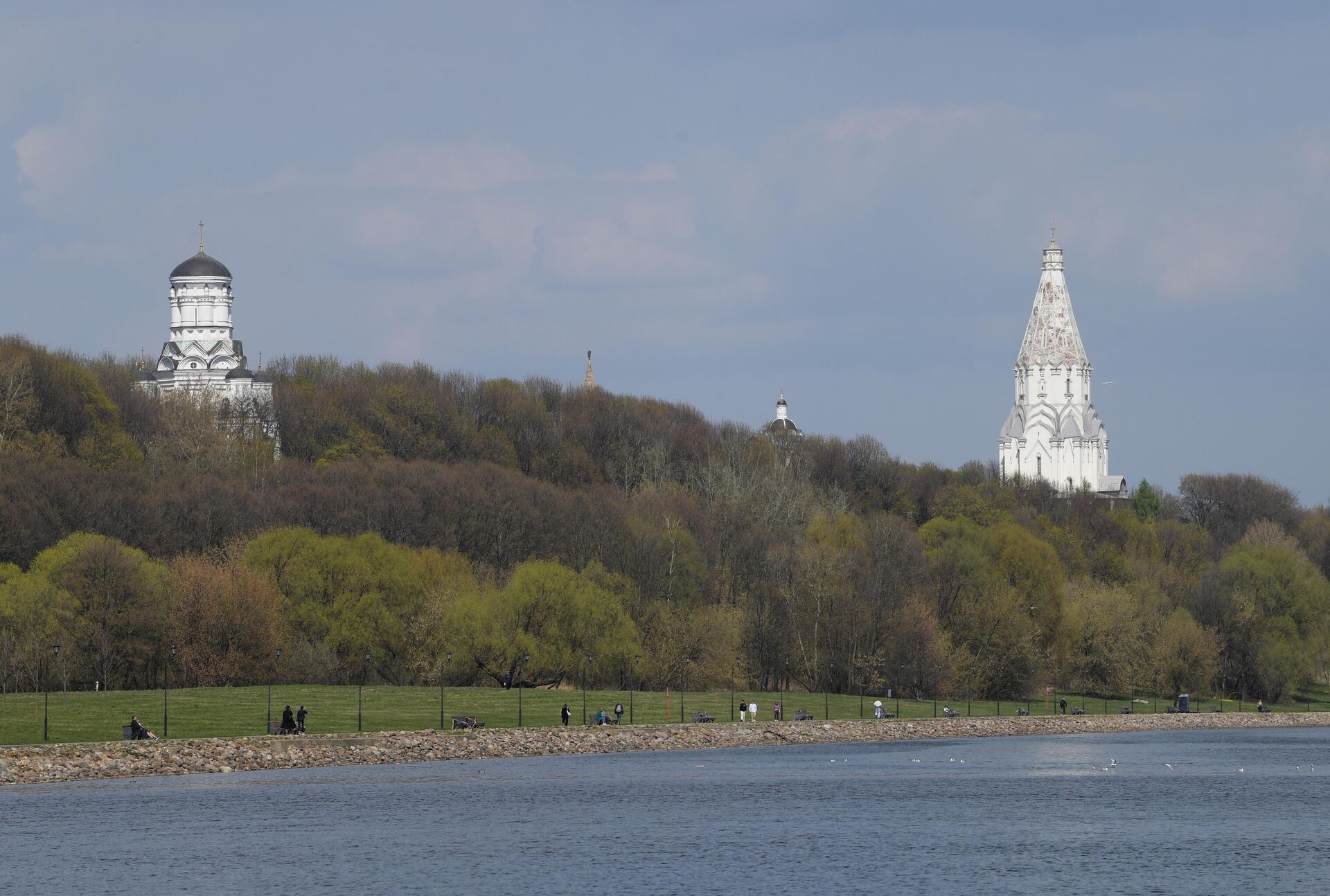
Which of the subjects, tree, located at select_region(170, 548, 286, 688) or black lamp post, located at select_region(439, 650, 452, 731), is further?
tree, located at select_region(170, 548, 286, 688)

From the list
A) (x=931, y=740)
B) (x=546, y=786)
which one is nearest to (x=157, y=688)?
(x=546, y=786)

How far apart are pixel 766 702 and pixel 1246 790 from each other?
27543 mm

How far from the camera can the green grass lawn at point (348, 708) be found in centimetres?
6712

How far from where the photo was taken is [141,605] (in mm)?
79500

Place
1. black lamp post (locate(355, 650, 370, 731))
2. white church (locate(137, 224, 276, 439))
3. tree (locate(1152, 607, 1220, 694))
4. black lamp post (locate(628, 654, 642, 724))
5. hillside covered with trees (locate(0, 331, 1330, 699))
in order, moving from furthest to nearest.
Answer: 1. white church (locate(137, 224, 276, 439))
2. tree (locate(1152, 607, 1220, 694))
3. hillside covered with trees (locate(0, 331, 1330, 699))
4. black lamp post (locate(628, 654, 642, 724))
5. black lamp post (locate(355, 650, 370, 731))

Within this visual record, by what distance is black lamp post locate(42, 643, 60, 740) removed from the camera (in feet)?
206

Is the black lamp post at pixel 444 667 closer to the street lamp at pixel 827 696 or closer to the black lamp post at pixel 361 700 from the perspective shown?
the black lamp post at pixel 361 700

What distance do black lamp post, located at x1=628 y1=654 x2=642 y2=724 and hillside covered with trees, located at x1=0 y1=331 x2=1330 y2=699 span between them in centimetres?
35

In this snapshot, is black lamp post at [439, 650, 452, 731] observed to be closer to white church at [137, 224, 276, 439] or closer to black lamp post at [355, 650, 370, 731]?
black lamp post at [355, 650, 370, 731]

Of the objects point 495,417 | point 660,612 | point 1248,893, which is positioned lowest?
point 1248,893

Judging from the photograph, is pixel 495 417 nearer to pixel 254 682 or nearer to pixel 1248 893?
pixel 254 682

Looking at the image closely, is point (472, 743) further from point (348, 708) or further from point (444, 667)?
point (444, 667)

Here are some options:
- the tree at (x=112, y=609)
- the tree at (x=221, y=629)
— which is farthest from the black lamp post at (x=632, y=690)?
the tree at (x=112, y=609)

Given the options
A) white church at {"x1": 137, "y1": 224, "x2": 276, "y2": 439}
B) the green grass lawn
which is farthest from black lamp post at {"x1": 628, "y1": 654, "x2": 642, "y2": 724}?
white church at {"x1": 137, "y1": 224, "x2": 276, "y2": 439}
